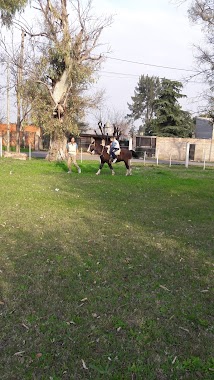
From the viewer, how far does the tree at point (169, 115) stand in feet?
153

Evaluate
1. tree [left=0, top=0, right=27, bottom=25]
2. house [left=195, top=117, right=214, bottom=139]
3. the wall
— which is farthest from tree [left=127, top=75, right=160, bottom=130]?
tree [left=0, top=0, right=27, bottom=25]

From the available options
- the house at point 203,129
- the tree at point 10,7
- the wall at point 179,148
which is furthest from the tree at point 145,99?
the tree at point 10,7

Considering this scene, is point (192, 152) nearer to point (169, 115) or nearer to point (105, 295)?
point (169, 115)

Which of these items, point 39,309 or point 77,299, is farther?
point 77,299

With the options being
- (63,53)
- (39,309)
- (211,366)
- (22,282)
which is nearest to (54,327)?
(39,309)

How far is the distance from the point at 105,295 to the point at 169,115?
44.6 meters

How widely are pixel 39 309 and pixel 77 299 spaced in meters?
0.45

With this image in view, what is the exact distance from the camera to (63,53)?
73.4ft

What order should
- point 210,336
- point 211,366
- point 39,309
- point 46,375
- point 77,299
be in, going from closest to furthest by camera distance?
1. point 46,375
2. point 211,366
3. point 210,336
4. point 39,309
5. point 77,299

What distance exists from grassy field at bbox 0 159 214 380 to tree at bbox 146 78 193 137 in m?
40.0

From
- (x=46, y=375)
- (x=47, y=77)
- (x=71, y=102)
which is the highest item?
(x=47, y=77)

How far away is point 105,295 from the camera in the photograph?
12.9 feet

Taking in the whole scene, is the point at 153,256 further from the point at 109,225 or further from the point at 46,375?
the point at 46,375

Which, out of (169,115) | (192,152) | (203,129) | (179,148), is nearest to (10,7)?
(179,148)
